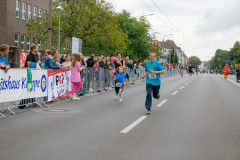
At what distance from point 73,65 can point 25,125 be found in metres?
6.62

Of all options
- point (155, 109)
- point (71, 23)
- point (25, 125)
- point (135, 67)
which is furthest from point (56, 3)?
point (25, 125)

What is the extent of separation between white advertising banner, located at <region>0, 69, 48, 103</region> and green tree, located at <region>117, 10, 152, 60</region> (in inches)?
2046

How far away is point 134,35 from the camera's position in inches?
2566

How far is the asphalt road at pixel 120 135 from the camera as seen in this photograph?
5.48 meters

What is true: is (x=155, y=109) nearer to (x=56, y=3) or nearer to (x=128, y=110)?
(x=128, y=110)

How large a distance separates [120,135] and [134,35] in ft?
193

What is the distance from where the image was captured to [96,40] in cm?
3781

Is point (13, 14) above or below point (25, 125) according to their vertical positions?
above

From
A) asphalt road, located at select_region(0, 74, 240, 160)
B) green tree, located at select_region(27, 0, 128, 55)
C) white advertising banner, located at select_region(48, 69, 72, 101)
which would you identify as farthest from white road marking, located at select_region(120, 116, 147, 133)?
green tree, located at select_region(27, 0, 128, 55)

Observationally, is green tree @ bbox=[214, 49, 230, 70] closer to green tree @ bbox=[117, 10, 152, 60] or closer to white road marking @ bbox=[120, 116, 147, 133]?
green tree @ bbox=[117, 10, 152, 60]

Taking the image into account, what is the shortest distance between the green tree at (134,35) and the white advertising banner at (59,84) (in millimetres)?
49301

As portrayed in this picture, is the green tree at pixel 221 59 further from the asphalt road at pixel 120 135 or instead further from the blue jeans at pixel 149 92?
the asphalt road at pixel 120 135

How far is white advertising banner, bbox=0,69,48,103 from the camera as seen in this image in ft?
31.9

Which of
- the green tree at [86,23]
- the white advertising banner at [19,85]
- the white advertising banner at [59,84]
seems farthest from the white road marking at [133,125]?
the green tree at [86,23]
